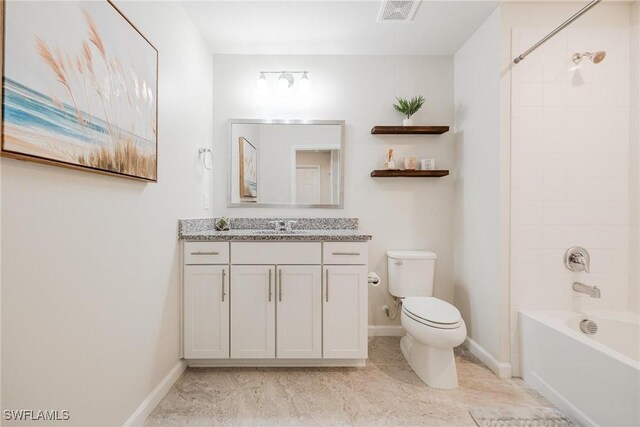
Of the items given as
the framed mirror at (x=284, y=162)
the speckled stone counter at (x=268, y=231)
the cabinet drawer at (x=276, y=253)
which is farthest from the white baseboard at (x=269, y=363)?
the framed mirror at (x=284, y=162)

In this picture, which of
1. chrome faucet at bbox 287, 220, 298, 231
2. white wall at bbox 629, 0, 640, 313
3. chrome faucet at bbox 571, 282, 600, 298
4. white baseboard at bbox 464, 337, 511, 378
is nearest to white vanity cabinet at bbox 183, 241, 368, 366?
chrome faucet at bbox 287, 220, 298, 231

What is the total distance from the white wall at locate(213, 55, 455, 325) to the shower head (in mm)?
870

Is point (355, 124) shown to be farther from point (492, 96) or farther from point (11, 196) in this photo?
point (11, 196)

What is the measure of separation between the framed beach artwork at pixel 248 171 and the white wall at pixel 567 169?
1.97 metres

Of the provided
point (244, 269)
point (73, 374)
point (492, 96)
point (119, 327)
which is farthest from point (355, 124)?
point (73, 374)

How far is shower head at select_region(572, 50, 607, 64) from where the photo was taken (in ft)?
5.86

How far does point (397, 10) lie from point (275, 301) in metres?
2.14

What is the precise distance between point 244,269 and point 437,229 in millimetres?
1710

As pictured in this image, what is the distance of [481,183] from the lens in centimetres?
215

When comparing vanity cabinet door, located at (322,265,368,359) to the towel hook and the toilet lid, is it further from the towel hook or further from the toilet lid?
the towel hook

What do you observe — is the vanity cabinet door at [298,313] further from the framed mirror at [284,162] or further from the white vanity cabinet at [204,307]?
the framed mirror at [284,162]

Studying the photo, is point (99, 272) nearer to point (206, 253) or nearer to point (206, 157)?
point (206, 253)

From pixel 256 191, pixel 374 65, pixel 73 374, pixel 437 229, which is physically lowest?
pixel 73 374

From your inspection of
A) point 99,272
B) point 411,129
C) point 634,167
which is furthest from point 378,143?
point 99,272
